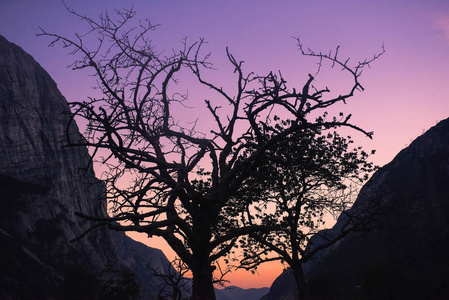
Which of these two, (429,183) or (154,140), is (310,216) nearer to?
(154,140)

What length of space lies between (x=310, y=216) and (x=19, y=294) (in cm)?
9431

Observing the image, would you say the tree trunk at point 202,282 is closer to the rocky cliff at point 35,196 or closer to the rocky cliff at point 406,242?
the rocky cliff at point 406,242

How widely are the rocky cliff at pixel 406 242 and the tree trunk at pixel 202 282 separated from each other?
22841 mm

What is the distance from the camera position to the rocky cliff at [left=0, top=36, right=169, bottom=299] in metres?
101

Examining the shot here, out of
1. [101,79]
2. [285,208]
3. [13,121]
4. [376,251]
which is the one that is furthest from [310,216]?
[13,121]

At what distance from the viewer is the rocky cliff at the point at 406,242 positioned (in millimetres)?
42312

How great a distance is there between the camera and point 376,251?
90.8 meters

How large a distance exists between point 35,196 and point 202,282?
132085mm

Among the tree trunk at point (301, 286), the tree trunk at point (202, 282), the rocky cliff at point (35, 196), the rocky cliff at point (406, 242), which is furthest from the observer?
the rocky cliff at point (35, 196)

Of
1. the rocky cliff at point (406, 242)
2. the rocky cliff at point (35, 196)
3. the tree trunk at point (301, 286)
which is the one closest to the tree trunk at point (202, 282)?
the tree trunk at point (301, 286)

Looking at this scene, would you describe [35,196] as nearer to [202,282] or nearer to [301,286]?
[301,286]

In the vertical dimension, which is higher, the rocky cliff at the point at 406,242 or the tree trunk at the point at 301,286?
the rocky cliff at the point at 406,242

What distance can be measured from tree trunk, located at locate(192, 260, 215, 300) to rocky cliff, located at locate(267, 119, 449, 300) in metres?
22.8

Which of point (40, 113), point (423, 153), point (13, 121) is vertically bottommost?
point (423, 153)
